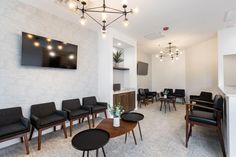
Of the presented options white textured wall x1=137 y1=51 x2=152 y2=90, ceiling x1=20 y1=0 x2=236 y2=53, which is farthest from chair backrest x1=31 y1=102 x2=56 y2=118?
white textured wall x1=137 y1=51 x2=152 y2=90

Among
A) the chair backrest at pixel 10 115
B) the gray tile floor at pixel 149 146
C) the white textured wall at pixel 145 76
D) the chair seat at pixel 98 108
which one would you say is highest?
the white textured wall at pixel 145 76

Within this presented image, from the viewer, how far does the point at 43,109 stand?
301 centimetres

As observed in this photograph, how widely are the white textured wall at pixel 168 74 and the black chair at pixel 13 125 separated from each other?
24.2 feet

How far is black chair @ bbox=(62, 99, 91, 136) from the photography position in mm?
3137

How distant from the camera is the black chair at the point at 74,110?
3.14 metres

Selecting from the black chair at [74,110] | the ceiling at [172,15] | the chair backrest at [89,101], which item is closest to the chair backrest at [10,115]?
the black chair at [74,110]

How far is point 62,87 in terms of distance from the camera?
3582 mm

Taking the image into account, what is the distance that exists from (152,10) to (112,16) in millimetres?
1037

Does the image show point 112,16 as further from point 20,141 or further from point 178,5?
point 20,141

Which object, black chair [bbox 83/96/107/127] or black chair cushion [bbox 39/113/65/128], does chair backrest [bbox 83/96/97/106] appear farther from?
black chair cushion [bbox 39/113/65/128]

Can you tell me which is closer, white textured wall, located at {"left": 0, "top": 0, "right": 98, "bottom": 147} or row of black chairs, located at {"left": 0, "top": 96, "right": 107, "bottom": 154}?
row of black chairs, located at {"left": 0, "top": 96, "right": 107, "bottom": 154}

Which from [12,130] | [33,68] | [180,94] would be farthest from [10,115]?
[180,94]

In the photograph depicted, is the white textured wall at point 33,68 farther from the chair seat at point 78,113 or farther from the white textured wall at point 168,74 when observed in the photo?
the white textured wall at point 168,74

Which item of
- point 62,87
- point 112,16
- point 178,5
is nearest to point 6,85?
point 62,87
